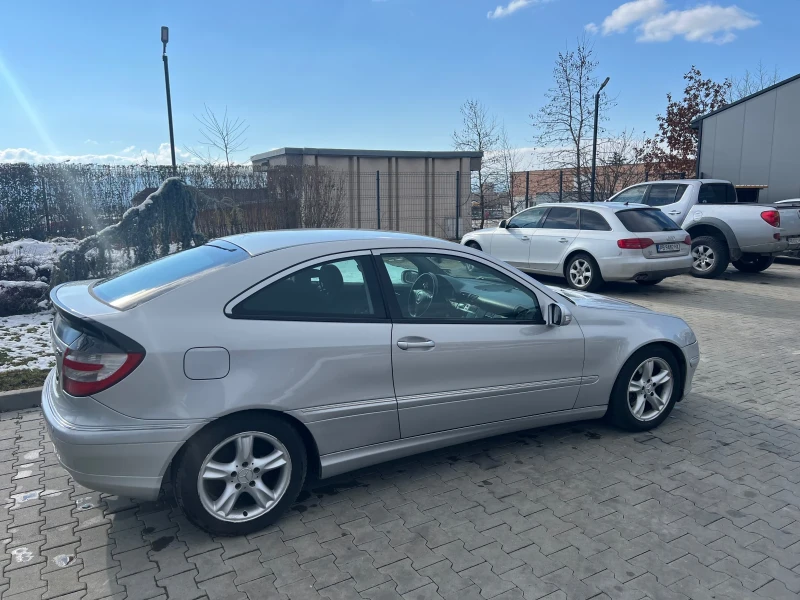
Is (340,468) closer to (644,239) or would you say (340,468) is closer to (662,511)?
(662,511)

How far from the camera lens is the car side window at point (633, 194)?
13.7 m

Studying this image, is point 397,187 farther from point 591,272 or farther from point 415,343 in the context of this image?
point 415,343

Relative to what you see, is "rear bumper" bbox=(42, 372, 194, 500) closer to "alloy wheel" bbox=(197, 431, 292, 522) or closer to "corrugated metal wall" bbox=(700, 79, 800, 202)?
"alloy wheel" bbox=(197, 431, 292, 522)

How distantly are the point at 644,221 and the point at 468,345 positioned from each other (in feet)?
25.2

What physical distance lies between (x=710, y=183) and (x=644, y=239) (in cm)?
432

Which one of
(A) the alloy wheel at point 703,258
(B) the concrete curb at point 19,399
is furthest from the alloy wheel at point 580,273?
(B) the concrete curb at point 19,399

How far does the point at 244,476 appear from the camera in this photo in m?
3.20

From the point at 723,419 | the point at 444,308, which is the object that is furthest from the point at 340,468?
the point at 723,419

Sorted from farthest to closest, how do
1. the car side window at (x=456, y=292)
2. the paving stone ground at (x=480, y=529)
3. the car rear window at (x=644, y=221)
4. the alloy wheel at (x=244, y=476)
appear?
the car rear window at (x=644, y=221) → the car side window at (x=456, y=292) → the alloy wheel at (x=244, y=476) → the paving stone ground at (x=480, y=529)

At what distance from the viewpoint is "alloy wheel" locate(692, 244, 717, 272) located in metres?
12.4

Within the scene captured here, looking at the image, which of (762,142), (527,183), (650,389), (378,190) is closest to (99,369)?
(650,389)

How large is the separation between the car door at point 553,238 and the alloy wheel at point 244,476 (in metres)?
8.60

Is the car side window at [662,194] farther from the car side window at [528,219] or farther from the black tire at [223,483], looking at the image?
the black tire at [223,483]

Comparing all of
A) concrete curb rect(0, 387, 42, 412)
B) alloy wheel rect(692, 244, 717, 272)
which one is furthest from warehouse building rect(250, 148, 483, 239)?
concrete curb rect(0, 387, 42, 412)
